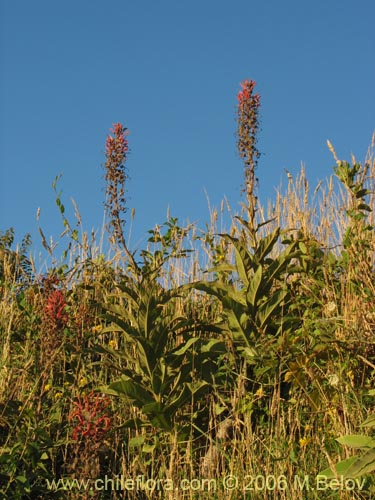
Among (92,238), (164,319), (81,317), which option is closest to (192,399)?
(164,319)

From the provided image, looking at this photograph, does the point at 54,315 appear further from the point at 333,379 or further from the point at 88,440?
the point at 333,379

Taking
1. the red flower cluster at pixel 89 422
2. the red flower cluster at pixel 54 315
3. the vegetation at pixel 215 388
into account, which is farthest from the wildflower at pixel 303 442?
the red flower cluster at pixel 54 315

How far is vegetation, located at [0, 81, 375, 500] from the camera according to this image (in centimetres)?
366

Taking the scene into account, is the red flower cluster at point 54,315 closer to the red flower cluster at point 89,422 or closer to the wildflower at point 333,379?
the red flower cluster at point 89,422

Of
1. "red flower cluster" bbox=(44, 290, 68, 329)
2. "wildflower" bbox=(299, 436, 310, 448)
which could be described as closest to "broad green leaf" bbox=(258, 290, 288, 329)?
"wildflower" bbox=(299, 436, 310, 448)

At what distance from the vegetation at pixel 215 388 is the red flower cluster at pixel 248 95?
1cm

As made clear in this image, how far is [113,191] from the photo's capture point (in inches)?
195

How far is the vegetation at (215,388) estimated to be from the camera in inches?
144

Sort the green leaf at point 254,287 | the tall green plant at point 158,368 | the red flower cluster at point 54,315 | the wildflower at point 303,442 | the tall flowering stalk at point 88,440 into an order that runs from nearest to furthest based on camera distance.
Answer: the tall flowering stalk at point 88,440 < the red flower cluster at point 54,315 < the wildflower at point 303,442 < the tall green plant at point 158,368 < the green leaf at point 254,287

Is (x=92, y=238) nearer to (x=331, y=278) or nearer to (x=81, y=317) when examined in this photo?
(x=81, y=317)

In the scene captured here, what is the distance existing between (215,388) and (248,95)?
2.25 m

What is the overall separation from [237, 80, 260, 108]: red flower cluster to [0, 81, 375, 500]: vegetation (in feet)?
0.04

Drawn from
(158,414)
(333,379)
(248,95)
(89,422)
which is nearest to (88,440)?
(89,422)

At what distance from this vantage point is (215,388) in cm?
420
